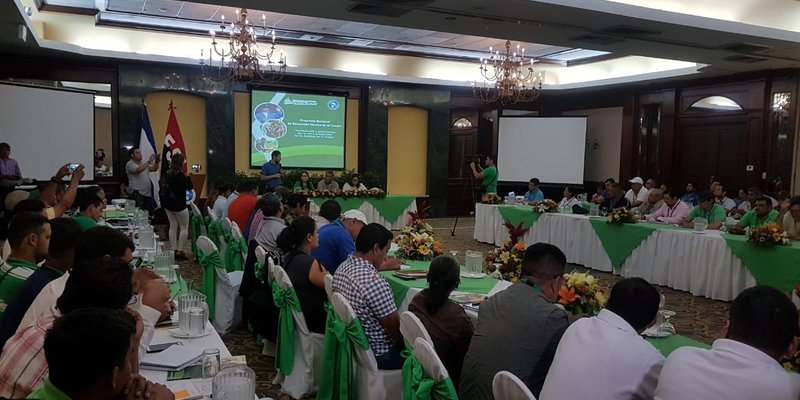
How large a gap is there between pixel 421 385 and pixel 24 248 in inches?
81.1

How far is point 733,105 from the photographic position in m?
11.5

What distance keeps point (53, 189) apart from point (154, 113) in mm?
6655

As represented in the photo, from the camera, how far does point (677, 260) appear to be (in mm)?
7023

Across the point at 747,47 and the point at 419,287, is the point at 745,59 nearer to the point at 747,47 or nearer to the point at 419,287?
the point at 747,47

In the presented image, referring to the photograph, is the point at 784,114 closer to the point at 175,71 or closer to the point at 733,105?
the point at 733,105

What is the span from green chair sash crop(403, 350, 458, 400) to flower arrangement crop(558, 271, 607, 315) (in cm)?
88

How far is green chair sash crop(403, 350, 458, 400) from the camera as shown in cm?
222

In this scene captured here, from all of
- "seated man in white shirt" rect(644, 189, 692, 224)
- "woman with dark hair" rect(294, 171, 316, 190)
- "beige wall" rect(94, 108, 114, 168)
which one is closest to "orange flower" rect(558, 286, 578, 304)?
"seated man in white shirt" rect(644, 189, 692, 224)

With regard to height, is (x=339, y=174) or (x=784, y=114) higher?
(x=784, y=114)

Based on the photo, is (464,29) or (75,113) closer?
(464,29)

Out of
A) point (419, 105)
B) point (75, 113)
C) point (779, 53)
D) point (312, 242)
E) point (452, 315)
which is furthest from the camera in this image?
point (419, 105)

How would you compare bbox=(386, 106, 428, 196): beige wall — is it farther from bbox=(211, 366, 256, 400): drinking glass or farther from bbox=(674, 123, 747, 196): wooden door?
bbox=(211, 366, 256, 400): drinking glass

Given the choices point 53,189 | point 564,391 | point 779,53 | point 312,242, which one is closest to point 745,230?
point 779,53

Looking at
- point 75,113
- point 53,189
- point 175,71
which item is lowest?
point 53,189
